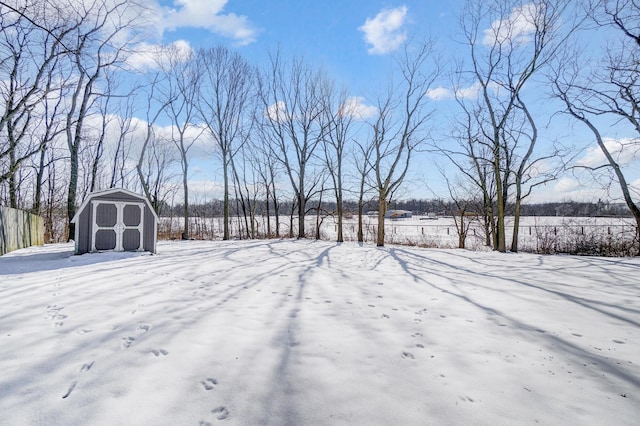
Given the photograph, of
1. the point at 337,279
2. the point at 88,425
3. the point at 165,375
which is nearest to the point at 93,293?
the point at 165,375

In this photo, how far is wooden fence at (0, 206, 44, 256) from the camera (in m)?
8.94

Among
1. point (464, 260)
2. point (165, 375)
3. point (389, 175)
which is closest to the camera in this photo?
point (165, 375)

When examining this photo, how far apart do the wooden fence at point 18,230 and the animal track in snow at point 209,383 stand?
1077 centimetres

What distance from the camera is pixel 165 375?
A: 85.7 inches

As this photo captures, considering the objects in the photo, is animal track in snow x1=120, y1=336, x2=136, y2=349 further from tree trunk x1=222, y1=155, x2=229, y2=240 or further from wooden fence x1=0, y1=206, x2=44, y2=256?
tree trunk x1=222, y1=155, x2=229, y2=240

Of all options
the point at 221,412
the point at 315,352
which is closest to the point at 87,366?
the point at 221,412

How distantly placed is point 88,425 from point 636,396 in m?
3.46

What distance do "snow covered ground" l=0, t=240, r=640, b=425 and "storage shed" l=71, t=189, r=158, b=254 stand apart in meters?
3.18

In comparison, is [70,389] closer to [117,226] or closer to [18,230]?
[117,226]

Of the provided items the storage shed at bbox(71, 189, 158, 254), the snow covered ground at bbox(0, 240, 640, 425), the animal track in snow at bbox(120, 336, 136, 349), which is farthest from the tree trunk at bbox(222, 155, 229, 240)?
the animal track in snow at bbox(120, 336, 136, 349)

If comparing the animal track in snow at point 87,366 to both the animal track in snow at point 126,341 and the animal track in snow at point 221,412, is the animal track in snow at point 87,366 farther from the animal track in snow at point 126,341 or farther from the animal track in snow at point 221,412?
the animal track in snow at point 221,412

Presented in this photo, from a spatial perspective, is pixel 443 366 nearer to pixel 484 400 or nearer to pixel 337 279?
pixel 484 400

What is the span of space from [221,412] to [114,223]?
340 inches

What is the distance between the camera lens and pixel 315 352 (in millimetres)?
2607
